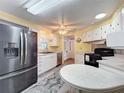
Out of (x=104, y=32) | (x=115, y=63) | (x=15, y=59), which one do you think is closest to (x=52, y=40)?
(x=104, y=32)

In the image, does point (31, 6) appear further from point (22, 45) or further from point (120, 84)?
point (120, 84)

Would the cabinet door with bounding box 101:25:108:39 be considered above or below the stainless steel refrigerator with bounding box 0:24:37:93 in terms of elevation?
above

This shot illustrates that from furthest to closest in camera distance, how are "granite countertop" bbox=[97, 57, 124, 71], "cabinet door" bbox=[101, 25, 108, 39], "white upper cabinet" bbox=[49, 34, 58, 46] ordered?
1. "white upper cabinet" bbox=[49, 34, 58, 46]
2. "cabinet door" bbox=[101, 25, 108, 39]
3. "granite countertop" bbox=[97, 57, 124, 71]

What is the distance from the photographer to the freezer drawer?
6.79ft

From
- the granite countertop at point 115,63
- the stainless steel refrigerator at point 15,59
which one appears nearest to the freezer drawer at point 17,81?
the stainless steel refrigerator at point 15,59

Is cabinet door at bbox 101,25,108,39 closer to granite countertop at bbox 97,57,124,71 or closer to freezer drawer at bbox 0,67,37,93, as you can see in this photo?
granite countertop at bbox 97,57,124,71

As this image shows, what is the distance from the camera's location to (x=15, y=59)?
90.3 inches

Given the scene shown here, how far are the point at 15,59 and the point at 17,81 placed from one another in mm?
523

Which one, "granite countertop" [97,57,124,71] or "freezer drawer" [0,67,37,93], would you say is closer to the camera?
"granite countertop" [97,57,124,71]

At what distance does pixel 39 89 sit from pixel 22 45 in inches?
51.5

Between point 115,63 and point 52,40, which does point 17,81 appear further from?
point 52,40

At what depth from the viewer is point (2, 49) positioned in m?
2.00

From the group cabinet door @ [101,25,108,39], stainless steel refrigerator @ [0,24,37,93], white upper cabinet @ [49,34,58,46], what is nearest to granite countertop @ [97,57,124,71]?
cabinet door @ [101,25,108,39]

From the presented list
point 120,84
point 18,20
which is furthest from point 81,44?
point 120,84
